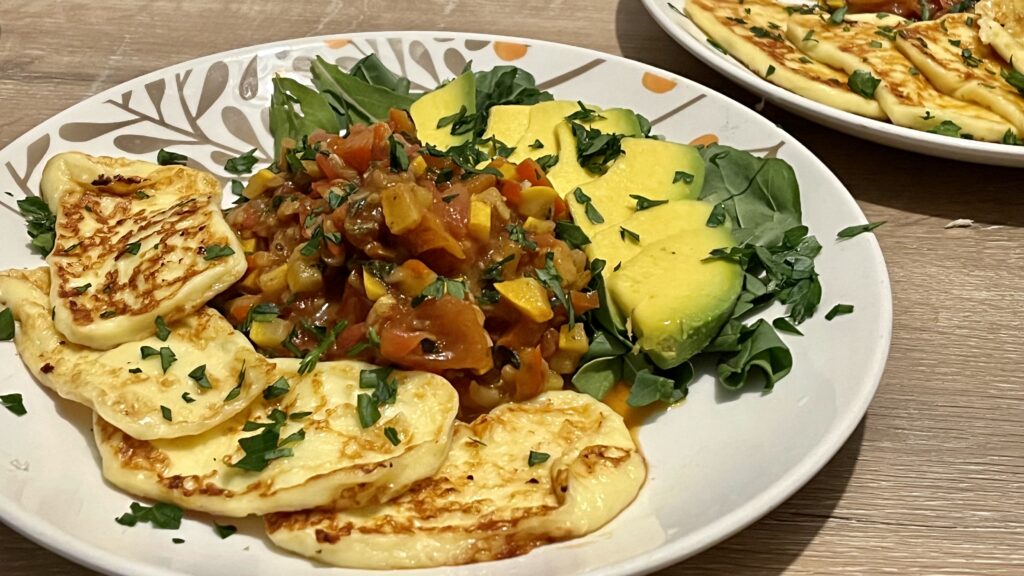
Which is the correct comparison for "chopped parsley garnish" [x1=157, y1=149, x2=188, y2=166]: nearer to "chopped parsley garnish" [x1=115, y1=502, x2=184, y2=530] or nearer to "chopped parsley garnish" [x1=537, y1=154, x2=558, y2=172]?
"chopped parsley garnish" [x1=537, y1=154, x2=558, y2=172]

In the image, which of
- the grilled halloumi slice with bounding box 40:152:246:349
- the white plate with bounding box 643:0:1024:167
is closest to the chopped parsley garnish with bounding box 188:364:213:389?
the grilled halloumi slice with bounding box 40:152:246:349

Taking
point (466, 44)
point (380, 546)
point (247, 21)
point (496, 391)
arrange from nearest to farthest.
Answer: point (380, 546)
point (496, 391)
point (466, 44)
point (247, 21)

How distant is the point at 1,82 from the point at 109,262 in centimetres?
233

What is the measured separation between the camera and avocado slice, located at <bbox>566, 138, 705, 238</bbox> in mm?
3371

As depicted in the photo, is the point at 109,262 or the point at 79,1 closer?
the point at 109,262

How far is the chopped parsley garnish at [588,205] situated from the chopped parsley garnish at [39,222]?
197 centimetres

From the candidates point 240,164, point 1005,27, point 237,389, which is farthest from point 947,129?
point 237,389

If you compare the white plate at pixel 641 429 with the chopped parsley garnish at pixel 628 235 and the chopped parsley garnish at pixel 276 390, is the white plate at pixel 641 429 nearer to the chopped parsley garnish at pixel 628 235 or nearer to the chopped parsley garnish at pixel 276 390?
the chopped parsley garnish at pixel 276 390

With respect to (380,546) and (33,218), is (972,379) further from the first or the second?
(33,218)

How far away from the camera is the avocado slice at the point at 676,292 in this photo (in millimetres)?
2852

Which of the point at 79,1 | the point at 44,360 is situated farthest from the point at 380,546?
the point at 79,1

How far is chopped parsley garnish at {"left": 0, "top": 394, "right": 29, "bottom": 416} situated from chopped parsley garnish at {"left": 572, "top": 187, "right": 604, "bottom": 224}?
2036mm

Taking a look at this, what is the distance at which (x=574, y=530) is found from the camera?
222cm

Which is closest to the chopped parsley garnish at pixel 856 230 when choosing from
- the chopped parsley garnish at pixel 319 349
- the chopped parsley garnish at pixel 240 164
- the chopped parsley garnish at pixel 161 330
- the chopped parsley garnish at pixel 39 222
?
the chopped parsley garnish at pixel 319 349
